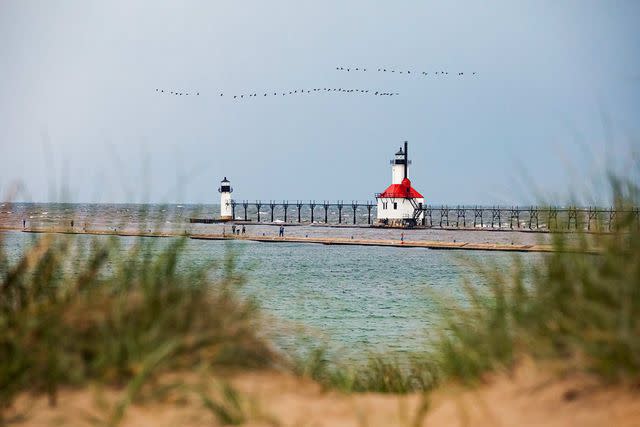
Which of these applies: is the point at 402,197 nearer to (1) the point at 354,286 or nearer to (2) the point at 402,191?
(2) the point at 402,191

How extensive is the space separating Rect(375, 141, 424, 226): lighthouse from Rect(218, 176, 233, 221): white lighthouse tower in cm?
2839

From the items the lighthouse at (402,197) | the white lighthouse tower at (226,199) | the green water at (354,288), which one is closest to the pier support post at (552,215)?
the green water at (354,288)

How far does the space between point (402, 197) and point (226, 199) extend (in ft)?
108

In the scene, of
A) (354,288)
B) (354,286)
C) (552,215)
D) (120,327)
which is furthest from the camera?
(354,286)

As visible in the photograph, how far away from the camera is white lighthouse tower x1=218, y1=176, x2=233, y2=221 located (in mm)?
111500

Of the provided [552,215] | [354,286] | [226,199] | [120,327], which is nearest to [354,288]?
[354,286]

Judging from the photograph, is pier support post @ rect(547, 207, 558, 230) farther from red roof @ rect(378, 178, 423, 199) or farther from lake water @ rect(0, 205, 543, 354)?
red roof @ rect(378, 178, 423, 199)

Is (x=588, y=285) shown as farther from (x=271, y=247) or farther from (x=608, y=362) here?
(x=271, y=247)

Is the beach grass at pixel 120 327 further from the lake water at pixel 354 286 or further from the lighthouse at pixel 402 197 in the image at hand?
the lighthouse at pixel 402 197

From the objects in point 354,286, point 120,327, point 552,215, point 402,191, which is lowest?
point 354,286

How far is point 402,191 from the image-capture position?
300 feet

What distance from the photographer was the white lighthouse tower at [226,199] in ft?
366

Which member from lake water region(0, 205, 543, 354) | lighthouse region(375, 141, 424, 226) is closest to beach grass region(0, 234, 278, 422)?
lake water region(0, 205, 543, 354)

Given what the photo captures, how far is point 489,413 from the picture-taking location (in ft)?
10.8
